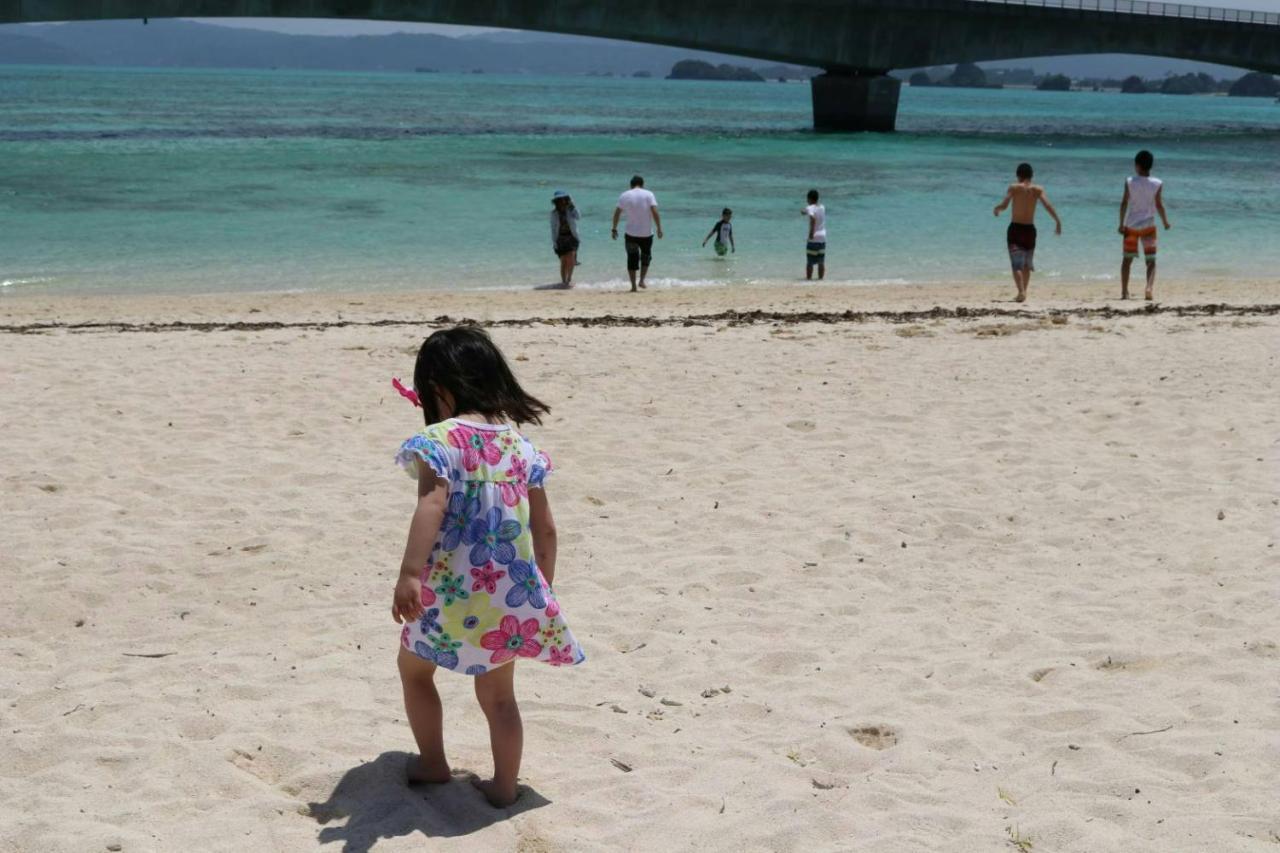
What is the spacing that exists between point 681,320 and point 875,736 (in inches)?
356

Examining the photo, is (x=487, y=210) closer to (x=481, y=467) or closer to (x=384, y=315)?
(x=384, y=315)

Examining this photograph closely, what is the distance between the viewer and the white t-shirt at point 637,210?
684 inches

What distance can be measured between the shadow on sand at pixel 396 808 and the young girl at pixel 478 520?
43 cm

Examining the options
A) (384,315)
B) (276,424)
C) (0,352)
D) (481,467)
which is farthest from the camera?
(384,315)

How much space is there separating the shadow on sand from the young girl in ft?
1.42

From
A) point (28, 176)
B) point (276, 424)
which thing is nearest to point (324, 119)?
point (28, 176)

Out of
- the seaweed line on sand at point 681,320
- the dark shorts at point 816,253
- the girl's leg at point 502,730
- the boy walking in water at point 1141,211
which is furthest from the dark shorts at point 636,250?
the girl's leg at point 502,730

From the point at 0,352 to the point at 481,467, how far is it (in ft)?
27.0

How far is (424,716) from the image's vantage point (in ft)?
13.5

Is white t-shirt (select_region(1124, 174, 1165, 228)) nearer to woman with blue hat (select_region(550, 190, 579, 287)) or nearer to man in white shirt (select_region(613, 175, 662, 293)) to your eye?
man in white shirt (select_region(613, 175, 662, 293))

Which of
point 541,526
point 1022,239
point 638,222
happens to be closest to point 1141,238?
point 1022,239

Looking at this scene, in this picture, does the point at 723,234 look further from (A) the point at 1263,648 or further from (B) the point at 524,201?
(A) the point at 1263,648

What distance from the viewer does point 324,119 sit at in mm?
72812

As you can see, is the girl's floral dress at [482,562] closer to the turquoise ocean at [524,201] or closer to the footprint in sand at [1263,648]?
the footprint in sand at [1263,648]
